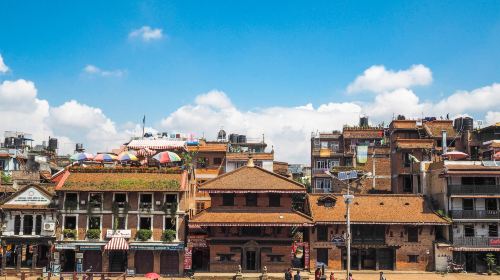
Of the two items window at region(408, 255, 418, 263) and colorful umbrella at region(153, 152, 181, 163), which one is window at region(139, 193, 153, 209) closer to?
colorful umbrella at region(153, 152, 181, 163)

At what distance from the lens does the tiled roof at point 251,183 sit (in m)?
53.5

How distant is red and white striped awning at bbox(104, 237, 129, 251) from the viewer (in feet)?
169

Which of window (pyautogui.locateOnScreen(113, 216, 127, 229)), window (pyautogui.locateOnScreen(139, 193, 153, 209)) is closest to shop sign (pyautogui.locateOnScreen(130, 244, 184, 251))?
window (pyautogui.locateOnScreen(113, 216, 127, 229))

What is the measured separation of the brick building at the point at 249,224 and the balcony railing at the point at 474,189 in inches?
620

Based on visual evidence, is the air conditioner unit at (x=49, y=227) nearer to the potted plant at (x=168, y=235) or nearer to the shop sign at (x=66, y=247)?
the shop sign at (x=66, y=247)

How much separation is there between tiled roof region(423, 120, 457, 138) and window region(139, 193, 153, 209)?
42.5 meters

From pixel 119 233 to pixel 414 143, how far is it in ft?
135

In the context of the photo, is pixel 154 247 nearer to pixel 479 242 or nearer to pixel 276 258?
pixel 276 258

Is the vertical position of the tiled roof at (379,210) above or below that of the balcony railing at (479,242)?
above

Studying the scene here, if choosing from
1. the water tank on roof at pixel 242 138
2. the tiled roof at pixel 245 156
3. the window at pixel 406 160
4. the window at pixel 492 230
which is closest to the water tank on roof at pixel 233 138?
the water tank on roof at pixel 242 138

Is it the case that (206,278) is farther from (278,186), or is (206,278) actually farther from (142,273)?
(278,186)

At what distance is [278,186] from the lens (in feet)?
177

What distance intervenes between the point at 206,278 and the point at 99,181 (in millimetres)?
15169

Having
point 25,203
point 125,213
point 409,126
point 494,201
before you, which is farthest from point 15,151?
point 494,201
